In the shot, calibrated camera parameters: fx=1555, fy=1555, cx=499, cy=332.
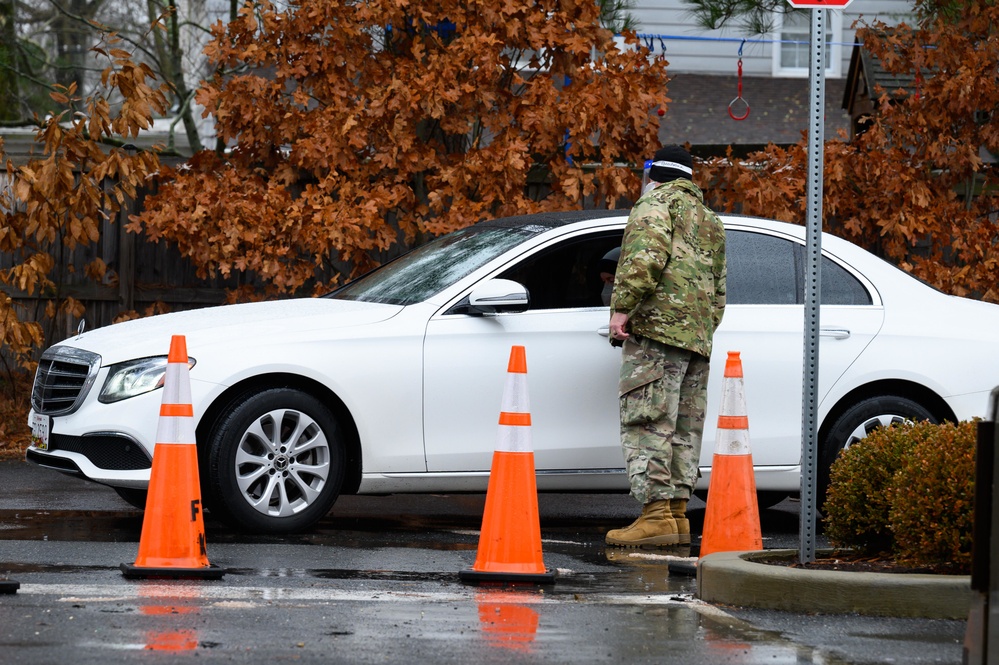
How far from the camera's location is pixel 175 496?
6.04m

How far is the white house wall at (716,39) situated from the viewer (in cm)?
1953

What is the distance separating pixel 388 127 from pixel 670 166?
4.32 metres

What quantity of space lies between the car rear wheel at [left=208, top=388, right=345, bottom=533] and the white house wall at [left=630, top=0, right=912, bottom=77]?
12.8 meters

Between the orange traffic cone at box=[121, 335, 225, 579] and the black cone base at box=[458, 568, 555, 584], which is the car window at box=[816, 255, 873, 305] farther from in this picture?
the orange traffic cone at box=[121, 335, 225, 579]

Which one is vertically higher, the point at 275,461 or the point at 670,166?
the point at 670,166

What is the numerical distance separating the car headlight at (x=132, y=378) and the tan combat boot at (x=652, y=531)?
2162 millimetres

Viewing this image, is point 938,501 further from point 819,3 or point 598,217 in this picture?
point 598,217

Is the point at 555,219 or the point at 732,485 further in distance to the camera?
the point at 555,219

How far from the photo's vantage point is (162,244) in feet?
40.2

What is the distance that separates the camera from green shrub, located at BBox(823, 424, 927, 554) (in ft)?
19.5

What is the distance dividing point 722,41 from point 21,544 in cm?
1486

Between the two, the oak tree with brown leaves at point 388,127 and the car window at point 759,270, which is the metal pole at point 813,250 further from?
the oak tree with brown leaves at point 388,127

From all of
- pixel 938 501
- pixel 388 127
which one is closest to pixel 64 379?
pixel 938 501

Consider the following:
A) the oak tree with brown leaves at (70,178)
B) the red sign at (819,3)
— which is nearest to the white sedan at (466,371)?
the red sign at (819,3)
